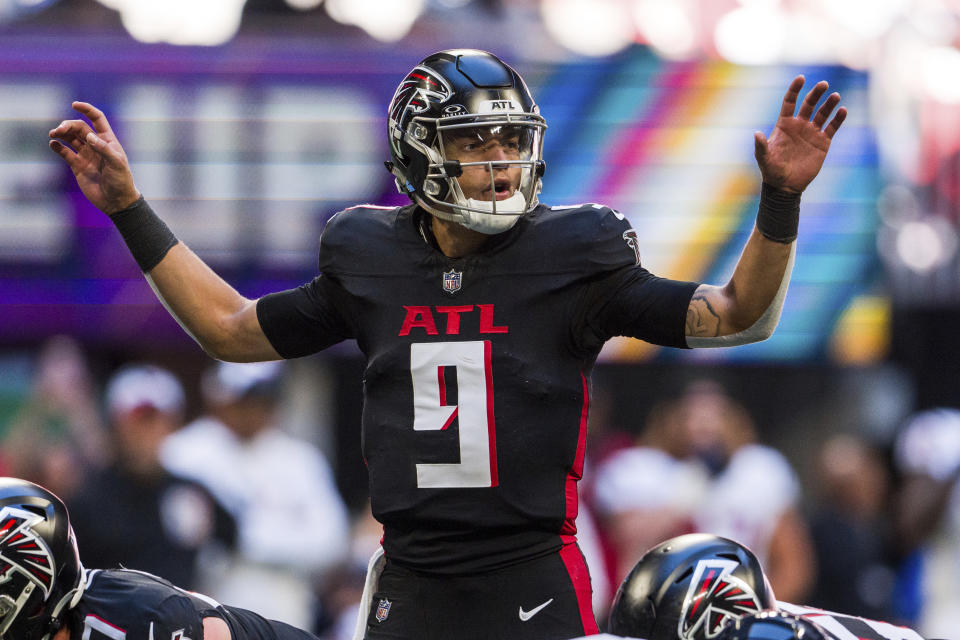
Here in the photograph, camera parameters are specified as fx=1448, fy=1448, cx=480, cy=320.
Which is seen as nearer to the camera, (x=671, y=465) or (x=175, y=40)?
(x=671, y=465)

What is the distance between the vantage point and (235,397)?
8266mm

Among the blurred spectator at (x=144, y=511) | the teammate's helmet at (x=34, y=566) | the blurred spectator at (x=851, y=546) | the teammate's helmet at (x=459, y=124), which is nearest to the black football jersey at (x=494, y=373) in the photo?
the teammate's helmet at (x=459, y=124)

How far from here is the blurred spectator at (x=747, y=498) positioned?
8.05 m

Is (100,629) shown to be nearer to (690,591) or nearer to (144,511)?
(690,591)

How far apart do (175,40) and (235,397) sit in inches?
110

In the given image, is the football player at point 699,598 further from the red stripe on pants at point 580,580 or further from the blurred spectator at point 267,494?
the blurred spectator at point 267,494

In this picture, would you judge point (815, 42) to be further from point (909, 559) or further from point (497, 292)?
point (497, 292)

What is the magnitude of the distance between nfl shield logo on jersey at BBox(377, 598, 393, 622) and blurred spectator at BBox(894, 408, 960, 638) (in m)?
5.81

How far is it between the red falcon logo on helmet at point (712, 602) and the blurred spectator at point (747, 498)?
4146 mm

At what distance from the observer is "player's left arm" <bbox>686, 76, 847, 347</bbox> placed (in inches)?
130

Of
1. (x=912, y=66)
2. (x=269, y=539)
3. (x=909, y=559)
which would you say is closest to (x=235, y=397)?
(x=269, y=539)

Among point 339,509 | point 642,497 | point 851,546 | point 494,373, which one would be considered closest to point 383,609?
point 494,373

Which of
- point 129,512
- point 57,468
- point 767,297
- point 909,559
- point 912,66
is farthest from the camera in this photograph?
point 912,66

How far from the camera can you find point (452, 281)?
3.56 meters
